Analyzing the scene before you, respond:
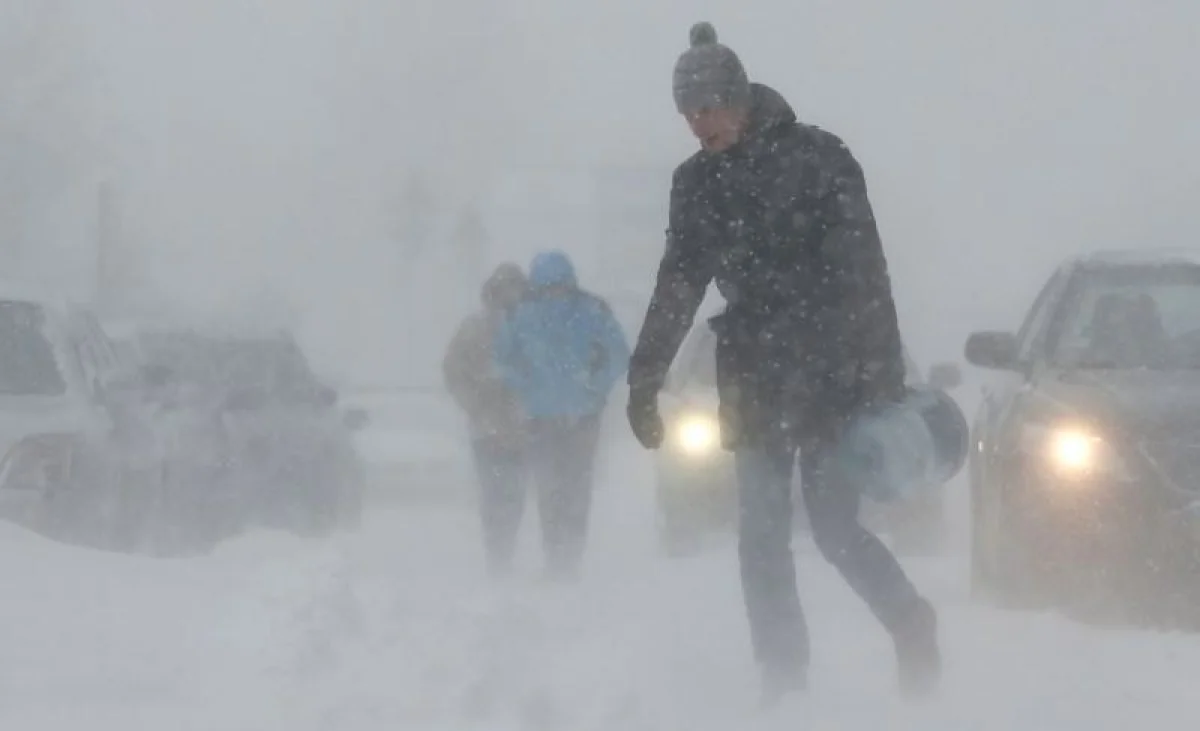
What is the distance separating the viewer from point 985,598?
7.05 metres

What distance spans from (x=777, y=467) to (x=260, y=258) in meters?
71.7

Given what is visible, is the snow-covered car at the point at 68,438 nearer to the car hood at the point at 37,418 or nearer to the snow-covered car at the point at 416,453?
the car hood at the point at 37,418

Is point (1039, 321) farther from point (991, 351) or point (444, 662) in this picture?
point (444, 662)

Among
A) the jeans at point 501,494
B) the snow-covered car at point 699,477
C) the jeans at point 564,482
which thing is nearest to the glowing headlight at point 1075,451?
the snow-covered car at point 699,477

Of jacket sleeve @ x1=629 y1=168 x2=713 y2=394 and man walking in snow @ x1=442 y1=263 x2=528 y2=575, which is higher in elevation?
jacket sleeve @ x1=629 y1=168 x2=713 y2=394

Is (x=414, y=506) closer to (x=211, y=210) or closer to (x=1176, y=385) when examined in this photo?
(x=1176, y=385)

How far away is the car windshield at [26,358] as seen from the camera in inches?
327

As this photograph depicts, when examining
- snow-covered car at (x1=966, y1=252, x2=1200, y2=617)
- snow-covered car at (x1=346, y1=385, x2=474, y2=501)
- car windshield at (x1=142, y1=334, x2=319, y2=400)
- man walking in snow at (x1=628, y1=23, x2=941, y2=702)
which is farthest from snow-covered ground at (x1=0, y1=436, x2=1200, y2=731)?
snow-covered car at (x1=346, y1=385, x2=474, y2=501)

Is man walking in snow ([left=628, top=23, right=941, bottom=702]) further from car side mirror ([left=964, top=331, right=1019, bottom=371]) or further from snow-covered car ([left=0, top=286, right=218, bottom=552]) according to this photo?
snow-covered car ([left=0, top=286, right=218, bottom=552])

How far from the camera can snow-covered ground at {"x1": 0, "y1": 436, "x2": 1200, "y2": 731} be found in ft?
16.2

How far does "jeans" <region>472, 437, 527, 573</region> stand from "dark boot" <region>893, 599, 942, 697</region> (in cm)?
443

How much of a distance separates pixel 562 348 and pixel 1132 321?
255 cm

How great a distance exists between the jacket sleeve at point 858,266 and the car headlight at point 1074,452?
1.54 m

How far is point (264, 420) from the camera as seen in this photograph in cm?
1170
